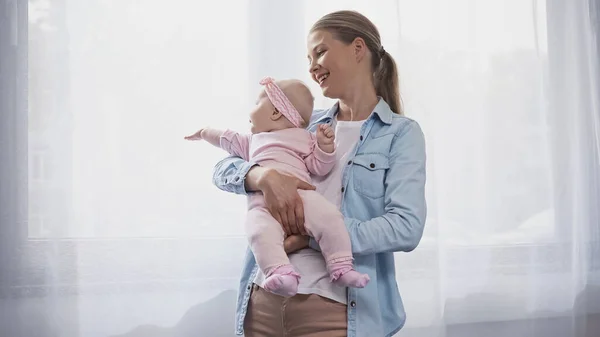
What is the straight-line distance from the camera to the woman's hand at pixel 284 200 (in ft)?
4.95

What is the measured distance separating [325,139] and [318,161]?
0.06 m

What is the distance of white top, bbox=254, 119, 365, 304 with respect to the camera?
1.54 m

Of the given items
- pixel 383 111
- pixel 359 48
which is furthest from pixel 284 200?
pixel 359 48

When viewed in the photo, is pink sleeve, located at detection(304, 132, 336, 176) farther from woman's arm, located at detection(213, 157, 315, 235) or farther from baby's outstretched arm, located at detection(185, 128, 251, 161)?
baby's outstretched arm, located at detection(185, 128, 251, 161)

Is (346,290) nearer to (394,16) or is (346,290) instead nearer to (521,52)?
(394,16)

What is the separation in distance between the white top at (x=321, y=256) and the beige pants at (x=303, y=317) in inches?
0.7

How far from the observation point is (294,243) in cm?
155

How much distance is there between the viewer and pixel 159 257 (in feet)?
7.32

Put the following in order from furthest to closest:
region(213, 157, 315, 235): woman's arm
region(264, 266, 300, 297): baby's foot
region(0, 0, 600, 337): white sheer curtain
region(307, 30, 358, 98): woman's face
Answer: region(0, 0, 600, 337): white sheer curtain → region(307, 30, 358, 98): woman's face → region(213, 157, 315, 235): woman's arm → region(264, 266, 300, 297): baby's foot

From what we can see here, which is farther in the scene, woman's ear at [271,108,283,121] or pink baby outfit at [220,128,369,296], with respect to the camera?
woman's ear at [271,108,283,121]

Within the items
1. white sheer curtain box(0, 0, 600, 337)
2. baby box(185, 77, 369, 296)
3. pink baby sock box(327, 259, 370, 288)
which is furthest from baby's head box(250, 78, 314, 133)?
white sheer curtain box(0, 0, 600, 337)

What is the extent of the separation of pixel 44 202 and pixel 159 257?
0.38 metres

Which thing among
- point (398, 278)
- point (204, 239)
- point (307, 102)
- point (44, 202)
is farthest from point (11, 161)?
point (398, 278)

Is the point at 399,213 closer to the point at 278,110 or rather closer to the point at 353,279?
the point at 353,279
